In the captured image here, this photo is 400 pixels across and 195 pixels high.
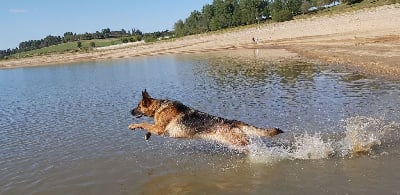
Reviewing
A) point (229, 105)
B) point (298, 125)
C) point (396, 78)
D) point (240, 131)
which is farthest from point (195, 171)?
point (396, 78)

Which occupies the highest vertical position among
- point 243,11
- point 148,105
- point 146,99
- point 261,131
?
point 243,11

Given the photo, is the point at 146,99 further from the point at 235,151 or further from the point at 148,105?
the point at 235,151

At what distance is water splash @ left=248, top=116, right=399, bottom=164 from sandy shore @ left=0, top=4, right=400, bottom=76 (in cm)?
1054

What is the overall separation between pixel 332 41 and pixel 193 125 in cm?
3551

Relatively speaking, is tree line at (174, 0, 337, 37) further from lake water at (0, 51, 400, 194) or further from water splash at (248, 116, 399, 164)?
water splash at (248, 116, 399, 164)

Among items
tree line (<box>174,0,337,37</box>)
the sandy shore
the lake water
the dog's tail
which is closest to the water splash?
the lake water

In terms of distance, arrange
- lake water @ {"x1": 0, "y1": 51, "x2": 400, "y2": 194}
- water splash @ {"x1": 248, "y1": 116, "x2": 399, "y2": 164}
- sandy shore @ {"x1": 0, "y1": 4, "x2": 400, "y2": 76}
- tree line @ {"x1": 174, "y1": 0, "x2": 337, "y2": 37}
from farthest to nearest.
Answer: tree line @ {"x1": 174, "y1": 0, "x2": 337, "y2": 37}
sandy shore @ {"x1": 0, "y1": 4, "x2": 400, "y2": 76}
water splash @ {"x1": 248, "y1": 116, "x2": 399, "y2": 164}
lake water @ {"x1": 0, "y1": 51, "x2": 400, "y2": 194}

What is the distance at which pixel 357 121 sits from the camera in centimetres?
1304

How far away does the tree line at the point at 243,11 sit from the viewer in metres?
106

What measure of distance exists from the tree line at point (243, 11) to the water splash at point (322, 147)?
85397 millimetres

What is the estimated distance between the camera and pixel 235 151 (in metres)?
11.2

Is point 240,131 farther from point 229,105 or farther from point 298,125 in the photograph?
point 229,105

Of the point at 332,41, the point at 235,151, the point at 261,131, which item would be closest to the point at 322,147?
the point at 261,131

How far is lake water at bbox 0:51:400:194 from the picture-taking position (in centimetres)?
907
